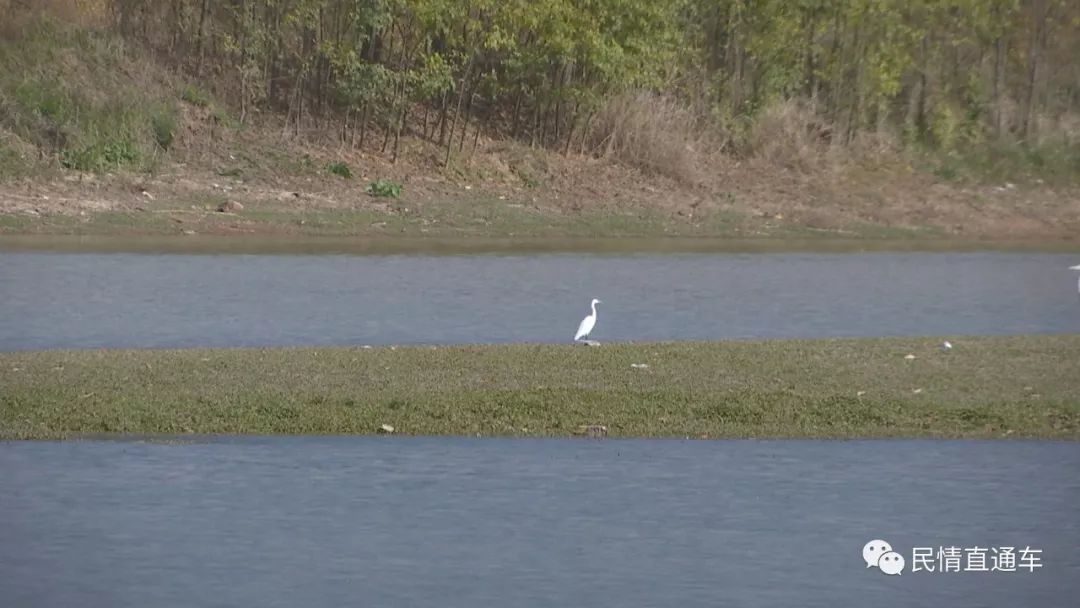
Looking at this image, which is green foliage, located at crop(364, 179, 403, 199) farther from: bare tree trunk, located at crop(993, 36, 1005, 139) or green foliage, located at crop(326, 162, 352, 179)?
bare tree trunk, located at crop(993, 36, 1005, 139)

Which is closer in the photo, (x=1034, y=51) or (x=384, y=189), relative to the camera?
(x=384, y=189)

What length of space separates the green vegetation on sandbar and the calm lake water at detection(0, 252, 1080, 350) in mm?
2000

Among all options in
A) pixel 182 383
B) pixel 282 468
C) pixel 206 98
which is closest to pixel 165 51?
pixel 206 98

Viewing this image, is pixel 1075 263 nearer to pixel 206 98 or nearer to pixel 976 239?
pixel 976 239

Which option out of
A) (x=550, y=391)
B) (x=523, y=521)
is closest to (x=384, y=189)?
(x=550, y=391)

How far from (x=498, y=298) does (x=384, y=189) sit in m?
11.0

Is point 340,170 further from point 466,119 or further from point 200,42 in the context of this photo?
point 200,42

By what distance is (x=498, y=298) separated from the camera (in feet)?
66.2

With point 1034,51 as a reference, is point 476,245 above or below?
below

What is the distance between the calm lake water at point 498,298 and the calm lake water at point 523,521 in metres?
4.84

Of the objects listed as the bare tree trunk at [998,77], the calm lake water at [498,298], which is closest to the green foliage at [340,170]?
the calm lake water at [498,298]
